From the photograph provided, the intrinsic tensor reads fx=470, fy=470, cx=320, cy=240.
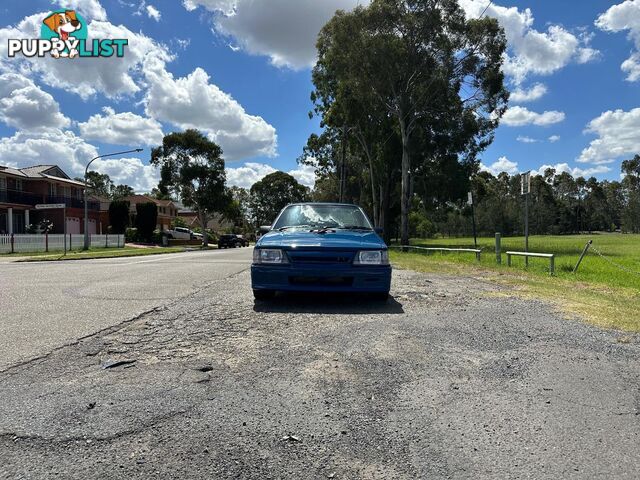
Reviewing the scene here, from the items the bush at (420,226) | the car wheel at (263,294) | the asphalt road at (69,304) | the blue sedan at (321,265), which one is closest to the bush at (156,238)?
the asphalt road at (69,304)

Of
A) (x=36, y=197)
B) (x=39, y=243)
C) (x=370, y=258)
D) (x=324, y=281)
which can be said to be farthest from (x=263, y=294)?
(x=36, y=197)

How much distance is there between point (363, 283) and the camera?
6.10 metres

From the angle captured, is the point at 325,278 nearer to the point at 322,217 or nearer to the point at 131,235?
the point at 322,217

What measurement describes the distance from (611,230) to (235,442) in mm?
127929

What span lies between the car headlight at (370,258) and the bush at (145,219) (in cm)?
4942

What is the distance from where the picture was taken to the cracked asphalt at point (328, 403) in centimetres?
235

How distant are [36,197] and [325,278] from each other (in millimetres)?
Result: 46850

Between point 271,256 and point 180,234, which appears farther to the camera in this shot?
point 180,234

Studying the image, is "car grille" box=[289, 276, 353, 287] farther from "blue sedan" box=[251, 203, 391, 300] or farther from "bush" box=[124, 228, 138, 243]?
"bush" box=[124, 228, 138, 243]

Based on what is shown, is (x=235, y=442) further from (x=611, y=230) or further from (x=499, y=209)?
(x=611, y=230)

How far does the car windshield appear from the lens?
755 centimetres

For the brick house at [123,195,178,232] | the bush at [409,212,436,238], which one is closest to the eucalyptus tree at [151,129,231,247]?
the brick house at [123,195,178,232]

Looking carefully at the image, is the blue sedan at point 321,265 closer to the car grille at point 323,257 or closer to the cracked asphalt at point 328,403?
the car grille at point 323,257

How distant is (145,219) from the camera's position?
170ft
